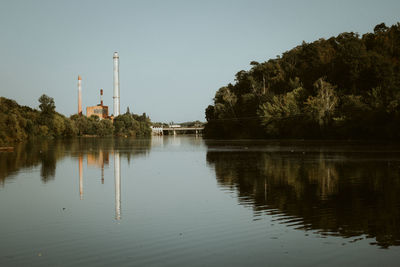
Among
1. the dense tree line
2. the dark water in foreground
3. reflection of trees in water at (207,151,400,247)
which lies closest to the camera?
the dark water in foreground

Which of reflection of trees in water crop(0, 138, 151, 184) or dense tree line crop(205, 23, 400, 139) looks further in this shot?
dense tree line crop(205, 23, 400, 139)

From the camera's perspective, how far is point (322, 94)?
82.6 meters

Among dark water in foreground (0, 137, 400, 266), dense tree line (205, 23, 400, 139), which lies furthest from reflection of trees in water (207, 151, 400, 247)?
dense tree line (205, 23, 400, 139)

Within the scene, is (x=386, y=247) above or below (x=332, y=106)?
below

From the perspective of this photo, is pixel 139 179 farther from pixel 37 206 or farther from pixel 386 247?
pixel 386 247

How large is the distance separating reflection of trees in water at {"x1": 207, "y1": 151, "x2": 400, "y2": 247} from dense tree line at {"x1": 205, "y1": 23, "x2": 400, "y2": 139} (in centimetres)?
4289

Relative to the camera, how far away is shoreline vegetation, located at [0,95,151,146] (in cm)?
8650

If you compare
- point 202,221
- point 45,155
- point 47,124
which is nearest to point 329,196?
point 202,221

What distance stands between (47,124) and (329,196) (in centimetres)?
12708

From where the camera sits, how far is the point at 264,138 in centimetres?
10606

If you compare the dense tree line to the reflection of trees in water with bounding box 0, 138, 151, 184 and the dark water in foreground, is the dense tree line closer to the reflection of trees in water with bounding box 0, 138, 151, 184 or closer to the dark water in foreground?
the reflection of trees in water with bounding box 0, 138, 151, 184

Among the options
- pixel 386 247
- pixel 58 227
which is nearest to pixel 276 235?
pixel 386 247

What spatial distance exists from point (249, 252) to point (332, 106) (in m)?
75.5

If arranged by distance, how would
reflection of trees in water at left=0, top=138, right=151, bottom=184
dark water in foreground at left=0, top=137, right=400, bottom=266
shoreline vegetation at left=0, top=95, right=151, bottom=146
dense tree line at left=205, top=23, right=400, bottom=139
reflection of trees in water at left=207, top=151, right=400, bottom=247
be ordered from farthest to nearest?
shoreline vegetation at left=0, top=95, right=151, bottom=146, dense tree line at left=205, top=23, right=400, bottom=139, reflection of trees in water at left=0, top=138, right=151, bottom=184, reflection of trees in water at left=207, top=151, right=400, bottom=247, dark water in foreground at left=0, top=137, right=400, bottom=266
